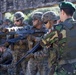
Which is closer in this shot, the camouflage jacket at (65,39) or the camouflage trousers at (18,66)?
the camouflage jacket at (65,39)

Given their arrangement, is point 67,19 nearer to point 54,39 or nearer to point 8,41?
point 54,39

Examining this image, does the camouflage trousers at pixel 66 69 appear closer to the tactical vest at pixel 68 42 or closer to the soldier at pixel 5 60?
the tactical vest at pixel 68 42

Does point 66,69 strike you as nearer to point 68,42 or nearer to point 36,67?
point 68,42

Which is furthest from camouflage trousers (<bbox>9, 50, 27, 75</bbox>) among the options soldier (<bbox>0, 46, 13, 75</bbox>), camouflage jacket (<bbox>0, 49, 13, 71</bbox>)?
camouflage jacket (<bbox>0, 49, 13, 71</bbox>)

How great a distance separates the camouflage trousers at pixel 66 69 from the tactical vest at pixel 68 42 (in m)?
0.09

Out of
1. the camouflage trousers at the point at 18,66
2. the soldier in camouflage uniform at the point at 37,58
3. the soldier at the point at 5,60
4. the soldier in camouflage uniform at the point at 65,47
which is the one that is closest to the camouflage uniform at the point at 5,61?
the soldier at the point at 5,60

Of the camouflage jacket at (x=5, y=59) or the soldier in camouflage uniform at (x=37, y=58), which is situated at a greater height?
the soldier in camouflage uniform at (x=37, y=58)

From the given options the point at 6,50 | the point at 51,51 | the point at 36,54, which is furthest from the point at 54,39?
the point at 6,50

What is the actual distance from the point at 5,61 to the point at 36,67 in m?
1.90

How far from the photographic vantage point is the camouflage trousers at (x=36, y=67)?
612cm

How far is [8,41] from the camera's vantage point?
22.6ft

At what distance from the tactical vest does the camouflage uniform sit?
11.4 ft

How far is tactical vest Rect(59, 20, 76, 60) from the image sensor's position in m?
4.11

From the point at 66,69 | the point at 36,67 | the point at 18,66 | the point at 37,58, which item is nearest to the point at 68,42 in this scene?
the point at 66,69
